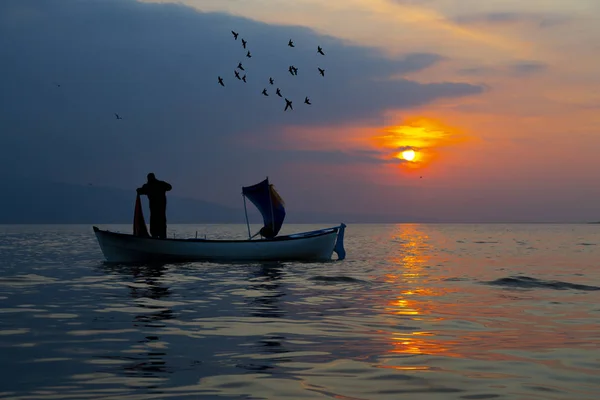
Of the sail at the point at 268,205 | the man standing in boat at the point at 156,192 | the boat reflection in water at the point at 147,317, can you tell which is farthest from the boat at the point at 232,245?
the boat reflection in water at the point at 147,317

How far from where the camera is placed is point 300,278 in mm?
31250

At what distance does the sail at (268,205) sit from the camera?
4300 centimetres

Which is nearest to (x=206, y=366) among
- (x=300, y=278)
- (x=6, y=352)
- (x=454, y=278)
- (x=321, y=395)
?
(x=321, y=395)

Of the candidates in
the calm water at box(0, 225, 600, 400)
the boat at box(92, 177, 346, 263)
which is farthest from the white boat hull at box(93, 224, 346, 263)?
the calm water at box(0, 225, 600, 400)

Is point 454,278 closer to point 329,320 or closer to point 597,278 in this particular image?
point 597,278

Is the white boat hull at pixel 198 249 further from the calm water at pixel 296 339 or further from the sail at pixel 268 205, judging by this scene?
the calm water at pixel 296 339

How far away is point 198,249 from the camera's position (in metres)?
39.1

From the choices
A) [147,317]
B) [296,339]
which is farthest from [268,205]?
[296,339]

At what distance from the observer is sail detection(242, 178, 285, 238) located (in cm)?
4300

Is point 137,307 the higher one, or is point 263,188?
point 263,188

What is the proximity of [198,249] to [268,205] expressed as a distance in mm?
6051

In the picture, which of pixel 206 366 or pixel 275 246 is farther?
pixel 275 246

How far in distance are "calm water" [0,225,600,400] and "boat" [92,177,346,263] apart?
8.71 m

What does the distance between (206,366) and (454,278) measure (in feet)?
74.7
